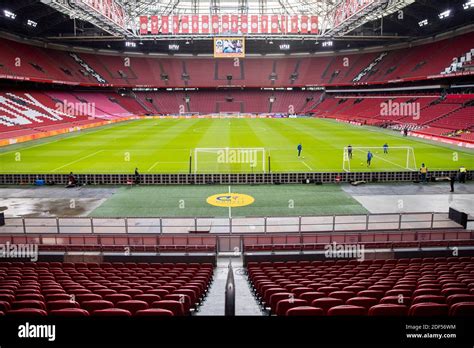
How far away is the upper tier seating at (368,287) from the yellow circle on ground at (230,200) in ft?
32.8

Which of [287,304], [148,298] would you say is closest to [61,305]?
[148,298]

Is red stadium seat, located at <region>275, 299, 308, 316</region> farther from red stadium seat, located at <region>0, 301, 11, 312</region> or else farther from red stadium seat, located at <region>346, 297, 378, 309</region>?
red stadium seat, located at <region>0, 301, 11, 312</region>

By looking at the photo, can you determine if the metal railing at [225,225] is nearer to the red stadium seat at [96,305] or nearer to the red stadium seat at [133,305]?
the red stadium seat at [96,305]

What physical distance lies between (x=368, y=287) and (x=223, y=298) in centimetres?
368

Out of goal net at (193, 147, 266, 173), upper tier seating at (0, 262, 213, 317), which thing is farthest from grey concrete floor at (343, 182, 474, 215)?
upper tier seating at (0, 262, 213, 317)

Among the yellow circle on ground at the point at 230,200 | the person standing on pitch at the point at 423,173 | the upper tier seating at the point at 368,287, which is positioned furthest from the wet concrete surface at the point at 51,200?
the person standing on pitch at the point at 423,173

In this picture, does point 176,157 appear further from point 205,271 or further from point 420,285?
point 420,285

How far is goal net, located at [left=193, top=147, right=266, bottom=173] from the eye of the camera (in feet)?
98.2

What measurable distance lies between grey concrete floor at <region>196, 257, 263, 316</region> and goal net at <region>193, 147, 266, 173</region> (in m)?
17.3

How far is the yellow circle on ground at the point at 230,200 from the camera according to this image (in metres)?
22.0

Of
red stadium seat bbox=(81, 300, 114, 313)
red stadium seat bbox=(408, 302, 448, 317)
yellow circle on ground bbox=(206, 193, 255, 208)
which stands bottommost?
yellow circle on ground bbox=(206, 193, 255, 208)

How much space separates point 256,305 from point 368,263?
4673 millimetres

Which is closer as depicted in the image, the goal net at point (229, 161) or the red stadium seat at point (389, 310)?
the red stadium seat at point (389, 310)

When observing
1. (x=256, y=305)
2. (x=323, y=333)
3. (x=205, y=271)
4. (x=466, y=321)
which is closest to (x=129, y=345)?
(x=323, y=333)
